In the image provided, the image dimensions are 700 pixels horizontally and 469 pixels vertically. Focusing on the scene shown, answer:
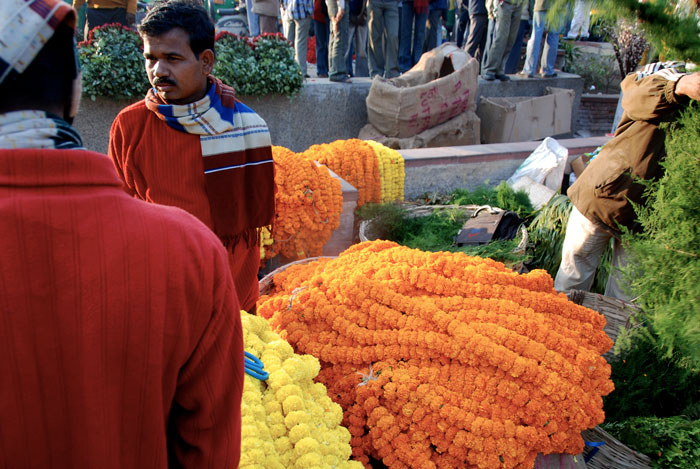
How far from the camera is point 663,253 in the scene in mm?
1587

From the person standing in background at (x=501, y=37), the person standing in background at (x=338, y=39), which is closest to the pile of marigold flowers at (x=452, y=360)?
the person standing in background at (x=338, y=39)

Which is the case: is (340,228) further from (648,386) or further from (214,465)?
(214,465)

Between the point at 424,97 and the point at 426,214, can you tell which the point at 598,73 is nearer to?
the point at 424,97

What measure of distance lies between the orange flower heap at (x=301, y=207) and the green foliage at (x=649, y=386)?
193 cm

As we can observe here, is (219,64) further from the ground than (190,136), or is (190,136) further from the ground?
(219,64)

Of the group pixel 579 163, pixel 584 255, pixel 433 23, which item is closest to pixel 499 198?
pixel 579 163

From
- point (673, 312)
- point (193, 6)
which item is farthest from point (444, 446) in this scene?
point (193, 6)

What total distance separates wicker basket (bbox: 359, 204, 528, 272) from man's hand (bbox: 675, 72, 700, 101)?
1552 millimetres

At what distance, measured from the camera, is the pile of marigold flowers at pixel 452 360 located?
1779 millimetres

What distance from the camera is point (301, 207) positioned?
347cm

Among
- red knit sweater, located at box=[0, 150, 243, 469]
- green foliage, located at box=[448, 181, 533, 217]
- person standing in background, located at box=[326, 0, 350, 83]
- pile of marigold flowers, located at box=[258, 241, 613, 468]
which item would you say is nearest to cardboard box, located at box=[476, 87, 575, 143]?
person standing in background, located at box=[326, 0, 350, 83]

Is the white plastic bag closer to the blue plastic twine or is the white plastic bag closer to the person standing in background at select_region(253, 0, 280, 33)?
the blue plastic twine

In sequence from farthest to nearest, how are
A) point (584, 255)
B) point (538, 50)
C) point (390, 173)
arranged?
point (538, 50) < point (390, 173) < point (584, 255)

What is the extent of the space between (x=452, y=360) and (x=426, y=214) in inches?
94.9
